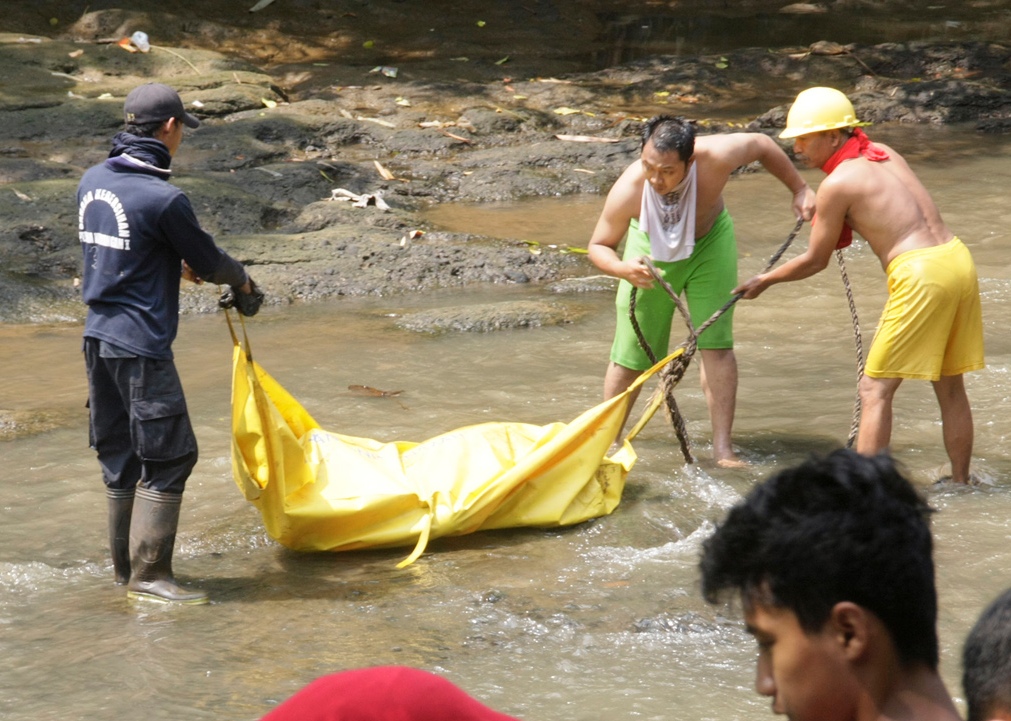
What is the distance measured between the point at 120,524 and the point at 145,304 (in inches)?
32.2

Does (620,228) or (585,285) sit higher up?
(620,228)

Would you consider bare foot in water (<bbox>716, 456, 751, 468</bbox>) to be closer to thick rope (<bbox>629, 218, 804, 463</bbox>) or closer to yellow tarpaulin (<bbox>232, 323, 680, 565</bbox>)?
thick rope (<bbox>629, 218, 804, 463</bbox>)

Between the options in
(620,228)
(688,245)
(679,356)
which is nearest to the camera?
(679,356)

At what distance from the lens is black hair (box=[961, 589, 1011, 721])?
61.5 inches

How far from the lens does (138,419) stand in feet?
13.2

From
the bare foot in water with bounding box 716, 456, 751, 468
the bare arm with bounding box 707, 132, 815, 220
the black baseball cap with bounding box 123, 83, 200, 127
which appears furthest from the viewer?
the bare foot in water with bounding box 716, 456, 751, 468

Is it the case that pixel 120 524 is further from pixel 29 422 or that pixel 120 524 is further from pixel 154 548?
pixel 29 422

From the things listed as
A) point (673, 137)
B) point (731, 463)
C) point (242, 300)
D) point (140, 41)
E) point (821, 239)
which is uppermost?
point (140, 41)

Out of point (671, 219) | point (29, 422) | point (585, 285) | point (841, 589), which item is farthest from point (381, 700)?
point (585, 285)

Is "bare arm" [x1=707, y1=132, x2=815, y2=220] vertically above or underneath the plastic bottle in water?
underneath

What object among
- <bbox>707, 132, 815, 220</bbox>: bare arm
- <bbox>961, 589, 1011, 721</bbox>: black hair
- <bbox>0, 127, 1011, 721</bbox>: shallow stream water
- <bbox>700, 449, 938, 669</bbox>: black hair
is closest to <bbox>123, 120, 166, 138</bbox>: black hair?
<bbox>0, 127, 1011, 721</bbox>: shallow stream water

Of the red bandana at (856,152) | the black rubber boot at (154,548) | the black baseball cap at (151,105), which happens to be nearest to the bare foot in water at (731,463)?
the red bandana at (856,152)

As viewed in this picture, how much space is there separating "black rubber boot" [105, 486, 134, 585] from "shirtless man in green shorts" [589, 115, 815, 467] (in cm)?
201

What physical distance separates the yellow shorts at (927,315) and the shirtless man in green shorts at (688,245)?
2.22ft
